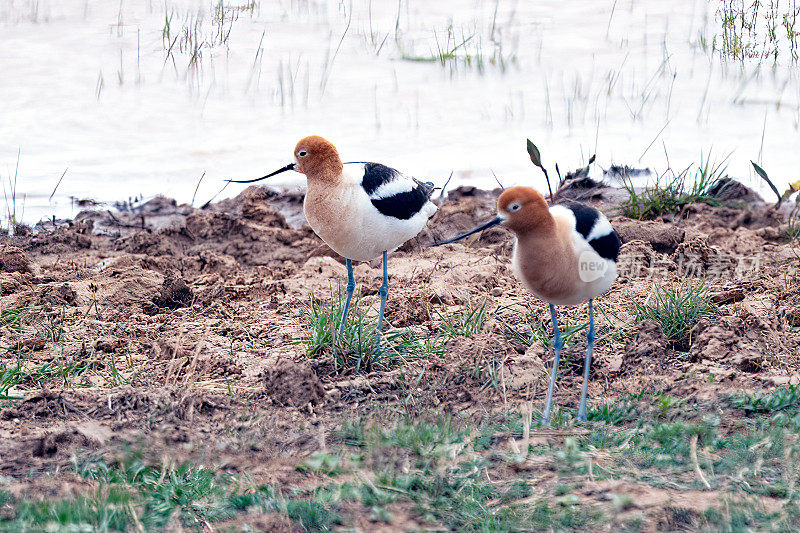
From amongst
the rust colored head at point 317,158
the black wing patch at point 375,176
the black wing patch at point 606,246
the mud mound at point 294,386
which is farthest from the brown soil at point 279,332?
the rust colored head at point 317,158

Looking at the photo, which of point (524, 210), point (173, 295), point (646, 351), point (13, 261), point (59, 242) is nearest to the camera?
point (524, 210)

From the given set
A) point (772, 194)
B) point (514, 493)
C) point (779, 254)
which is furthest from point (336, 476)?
point (772, 194)

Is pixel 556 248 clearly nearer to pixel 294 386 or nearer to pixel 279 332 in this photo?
pixel 294 386

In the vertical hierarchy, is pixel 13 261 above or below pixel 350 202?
below

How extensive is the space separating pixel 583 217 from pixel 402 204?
1277mm

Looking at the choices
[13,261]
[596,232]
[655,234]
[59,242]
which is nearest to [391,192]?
[596,232]

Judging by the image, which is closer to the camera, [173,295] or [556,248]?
[556,248]

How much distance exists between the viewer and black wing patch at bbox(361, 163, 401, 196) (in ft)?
17.0

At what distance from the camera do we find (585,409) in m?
4.39

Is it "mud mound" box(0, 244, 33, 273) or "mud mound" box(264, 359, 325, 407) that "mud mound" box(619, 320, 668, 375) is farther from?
"mud mound" box(0, 244, 33, 273)

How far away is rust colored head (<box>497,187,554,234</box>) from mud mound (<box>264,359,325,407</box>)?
4.59ft

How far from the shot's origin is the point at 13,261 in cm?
692

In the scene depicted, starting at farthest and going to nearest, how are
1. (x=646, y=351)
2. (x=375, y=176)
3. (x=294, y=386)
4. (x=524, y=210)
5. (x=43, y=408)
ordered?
(x=375, y=176)
(x=646, y=351)
(x=294, y=386)
(x=43, y=408)
(x=524, y=210)

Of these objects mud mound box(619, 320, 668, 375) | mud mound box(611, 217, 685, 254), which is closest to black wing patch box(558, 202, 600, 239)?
mud mound box(619, 320, 668, 375)
